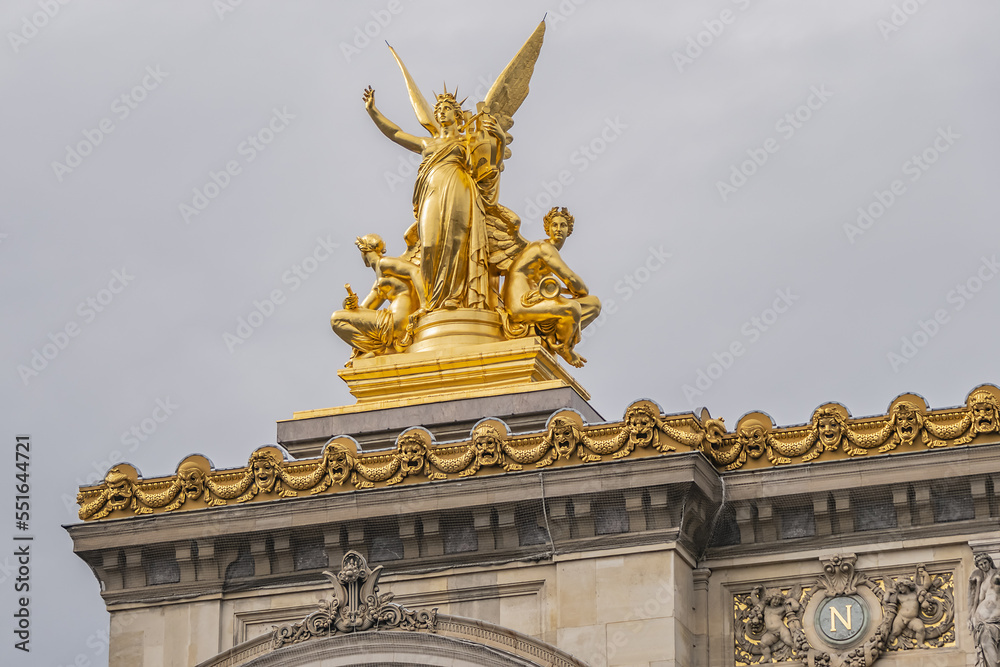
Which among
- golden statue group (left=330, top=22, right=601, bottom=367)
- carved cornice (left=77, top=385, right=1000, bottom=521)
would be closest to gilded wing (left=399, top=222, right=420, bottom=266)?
golden statue group (left=330, top=22, right=601, bottom=367)

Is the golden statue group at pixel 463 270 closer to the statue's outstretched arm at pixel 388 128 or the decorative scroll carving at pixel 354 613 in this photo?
the statue's outstretched arm at pixel 388 128

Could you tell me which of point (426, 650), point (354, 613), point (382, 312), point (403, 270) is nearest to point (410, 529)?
point (354, 613)

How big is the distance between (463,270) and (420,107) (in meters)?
2.74

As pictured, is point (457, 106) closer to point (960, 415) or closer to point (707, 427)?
point (707, 427)

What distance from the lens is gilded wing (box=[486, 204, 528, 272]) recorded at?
93.3 feet

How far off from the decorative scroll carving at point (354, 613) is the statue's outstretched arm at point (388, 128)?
22.3 feet

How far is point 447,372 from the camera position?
27.5m

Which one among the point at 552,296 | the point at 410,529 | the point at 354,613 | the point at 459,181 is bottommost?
the point at 354,613

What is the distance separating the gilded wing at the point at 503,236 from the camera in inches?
1120

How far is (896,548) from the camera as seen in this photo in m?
23.4

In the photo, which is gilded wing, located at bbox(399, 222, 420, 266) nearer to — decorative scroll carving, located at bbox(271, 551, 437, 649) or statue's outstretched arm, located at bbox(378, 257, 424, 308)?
statue's outstretched arm, located at bbox(378, 257, 424, 308)

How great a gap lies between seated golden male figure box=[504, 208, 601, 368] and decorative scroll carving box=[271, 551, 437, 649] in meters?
4.84

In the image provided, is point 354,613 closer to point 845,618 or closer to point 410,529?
point 410,529

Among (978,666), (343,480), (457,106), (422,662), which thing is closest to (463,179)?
(457,106)
